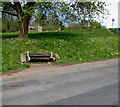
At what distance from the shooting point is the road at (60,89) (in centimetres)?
441

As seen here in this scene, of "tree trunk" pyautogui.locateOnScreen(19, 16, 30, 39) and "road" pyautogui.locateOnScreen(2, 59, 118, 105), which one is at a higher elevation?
"tree trunk" pyautogui.locateOnScreen(19, 16, 30, 39)

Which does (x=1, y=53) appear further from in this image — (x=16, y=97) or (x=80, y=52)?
(x=16, y=97)

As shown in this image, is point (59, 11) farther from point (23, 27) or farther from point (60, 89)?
point (60, 89)

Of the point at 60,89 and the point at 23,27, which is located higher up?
the point at 23,27

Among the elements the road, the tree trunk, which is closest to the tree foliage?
the tree trunk

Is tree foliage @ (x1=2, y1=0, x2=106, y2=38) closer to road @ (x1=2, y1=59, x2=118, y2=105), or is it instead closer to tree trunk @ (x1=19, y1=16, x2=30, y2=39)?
tree trunk @ (x1=19, y1=16, x2=30, y2=39)

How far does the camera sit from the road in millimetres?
4410

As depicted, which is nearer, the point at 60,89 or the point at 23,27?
the point at 60,89

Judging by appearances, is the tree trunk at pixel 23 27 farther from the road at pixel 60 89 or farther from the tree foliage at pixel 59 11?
the road at pixel 60 89

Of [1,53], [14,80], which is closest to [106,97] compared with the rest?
[14,80]

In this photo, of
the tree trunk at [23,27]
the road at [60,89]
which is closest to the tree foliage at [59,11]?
the tree trunk at [23,27]

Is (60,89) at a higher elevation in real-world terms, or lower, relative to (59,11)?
lower

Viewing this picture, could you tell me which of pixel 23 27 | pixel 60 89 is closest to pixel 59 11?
pixel 23 27

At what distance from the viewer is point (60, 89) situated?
208 inches
